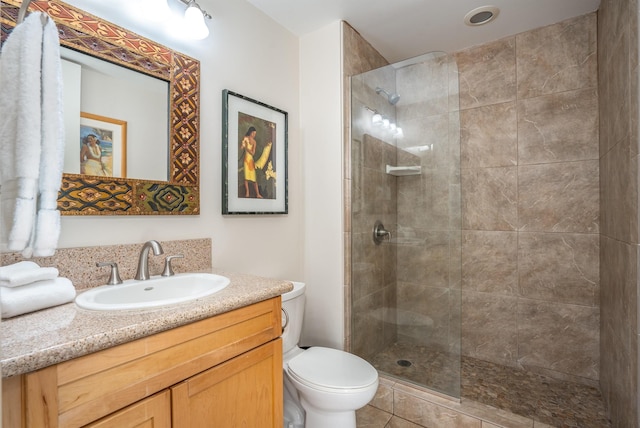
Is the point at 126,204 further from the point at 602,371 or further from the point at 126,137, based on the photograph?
the point at 602,371

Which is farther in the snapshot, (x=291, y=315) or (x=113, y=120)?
(x=291, y=315)

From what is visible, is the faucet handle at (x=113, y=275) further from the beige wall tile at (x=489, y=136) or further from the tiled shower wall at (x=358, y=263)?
the beige wall tile at (x=489, y=136)

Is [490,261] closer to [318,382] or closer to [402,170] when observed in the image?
[402,170]

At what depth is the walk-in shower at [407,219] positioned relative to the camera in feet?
6.29

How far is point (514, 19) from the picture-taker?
200 cm

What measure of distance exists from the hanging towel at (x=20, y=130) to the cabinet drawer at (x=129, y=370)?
0.36 metres

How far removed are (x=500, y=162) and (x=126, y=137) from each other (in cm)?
228

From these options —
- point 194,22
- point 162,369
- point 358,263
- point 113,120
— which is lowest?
point 162,369

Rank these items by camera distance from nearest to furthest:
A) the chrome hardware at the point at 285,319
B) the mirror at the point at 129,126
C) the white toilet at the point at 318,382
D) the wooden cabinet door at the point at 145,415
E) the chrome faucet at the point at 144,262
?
the wooden cabinet door at the point at 145,415 < the mirror at the point at 129,126 < the chrome faucet at the point at 144,262 < the white toilet at the point at 318,382 < the chrome hardware at the point at 285,319

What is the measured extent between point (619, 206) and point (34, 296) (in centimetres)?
224

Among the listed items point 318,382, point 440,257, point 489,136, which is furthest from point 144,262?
point 489,136

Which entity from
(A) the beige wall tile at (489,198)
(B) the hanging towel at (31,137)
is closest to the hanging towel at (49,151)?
(B) the hanging towel at (31,137)

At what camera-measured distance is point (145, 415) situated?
83 centimetres

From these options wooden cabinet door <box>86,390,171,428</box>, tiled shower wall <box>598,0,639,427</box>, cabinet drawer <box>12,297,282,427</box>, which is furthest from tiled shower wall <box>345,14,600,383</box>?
wooden cabinet door <box>86,390,171,428</box>
